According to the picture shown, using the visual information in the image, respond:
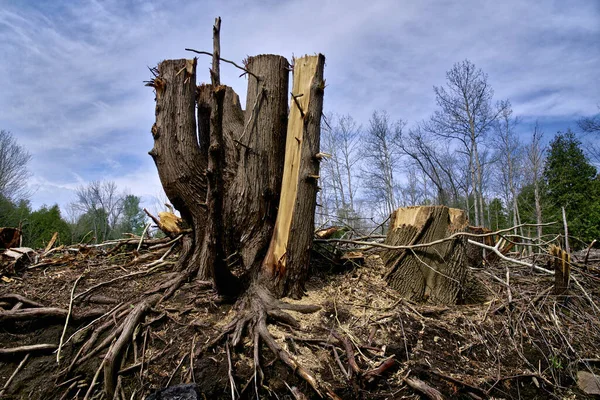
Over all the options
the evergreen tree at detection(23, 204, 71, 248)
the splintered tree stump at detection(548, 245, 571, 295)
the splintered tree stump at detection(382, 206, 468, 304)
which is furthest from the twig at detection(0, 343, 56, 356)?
the evergreen tree at detection(23, 204, 71, 248)

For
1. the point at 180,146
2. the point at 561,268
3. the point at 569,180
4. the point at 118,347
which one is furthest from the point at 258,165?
the point at 569,180

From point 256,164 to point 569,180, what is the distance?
78.8 ft

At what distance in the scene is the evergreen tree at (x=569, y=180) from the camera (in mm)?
18969

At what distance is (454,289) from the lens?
3381 mm

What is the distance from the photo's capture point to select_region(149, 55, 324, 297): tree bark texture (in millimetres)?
3348

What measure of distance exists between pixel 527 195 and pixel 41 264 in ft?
94.1

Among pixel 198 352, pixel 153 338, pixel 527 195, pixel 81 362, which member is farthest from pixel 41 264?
pixel 527 195

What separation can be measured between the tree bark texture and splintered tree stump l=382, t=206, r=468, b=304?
3.41 feet

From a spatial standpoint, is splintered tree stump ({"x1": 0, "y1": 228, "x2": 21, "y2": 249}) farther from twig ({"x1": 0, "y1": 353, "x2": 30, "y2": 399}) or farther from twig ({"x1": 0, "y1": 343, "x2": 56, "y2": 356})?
twig ({"x1": 0, "y1": 353, "x2": 30, "y2": 399})

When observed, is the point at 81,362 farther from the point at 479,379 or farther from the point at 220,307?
the point at 479,379

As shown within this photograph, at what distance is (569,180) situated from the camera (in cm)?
2020

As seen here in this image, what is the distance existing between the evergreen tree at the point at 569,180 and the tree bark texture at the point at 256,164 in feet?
66.7

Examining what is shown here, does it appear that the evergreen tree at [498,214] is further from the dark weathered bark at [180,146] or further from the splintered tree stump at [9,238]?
the splintered tree stump at [9,238]

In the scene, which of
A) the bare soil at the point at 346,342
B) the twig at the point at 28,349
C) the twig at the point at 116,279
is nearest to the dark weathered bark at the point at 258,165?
the bare soil at the point at 346,342
